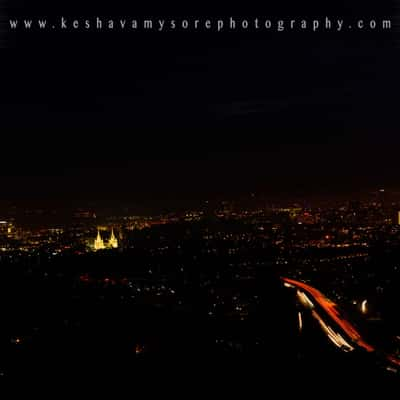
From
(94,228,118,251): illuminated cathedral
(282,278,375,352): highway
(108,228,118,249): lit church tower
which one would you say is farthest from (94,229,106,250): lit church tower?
(282,278,375,352): highway

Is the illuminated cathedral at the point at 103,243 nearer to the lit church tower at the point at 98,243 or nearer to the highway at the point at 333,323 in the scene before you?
→ the lit church tower at the point at 98,243

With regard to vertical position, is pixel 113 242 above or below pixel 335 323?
below

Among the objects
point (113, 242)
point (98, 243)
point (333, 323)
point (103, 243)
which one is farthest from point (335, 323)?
point (113, 242)

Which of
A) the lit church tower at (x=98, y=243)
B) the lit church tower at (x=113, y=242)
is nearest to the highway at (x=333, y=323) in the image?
the lit church tower at (x=98, y=243)

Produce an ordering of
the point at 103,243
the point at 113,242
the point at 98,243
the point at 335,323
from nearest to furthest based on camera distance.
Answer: the point at 335,323
the point at 98,243
the point at 103,243
the point at 113,242

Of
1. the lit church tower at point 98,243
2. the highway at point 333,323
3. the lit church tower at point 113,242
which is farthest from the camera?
the lit church tower at point 113,242

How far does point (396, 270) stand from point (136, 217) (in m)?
19.3

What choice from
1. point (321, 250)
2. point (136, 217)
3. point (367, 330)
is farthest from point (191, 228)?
point (367, 330)

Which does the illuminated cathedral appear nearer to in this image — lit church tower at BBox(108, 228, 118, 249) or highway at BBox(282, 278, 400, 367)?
lit church tower at BBox(108, 228, 118, 249)

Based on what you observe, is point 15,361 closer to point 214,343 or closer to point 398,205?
point 214,343

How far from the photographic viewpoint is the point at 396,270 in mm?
19797

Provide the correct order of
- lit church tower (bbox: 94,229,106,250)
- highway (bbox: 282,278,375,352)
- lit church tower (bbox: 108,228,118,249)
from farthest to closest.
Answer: lit church tower (bbox: 108,228,118,249)
lit church tower (bbox: 94,229,106,250)
highway (bbox: 282,278,375,352)

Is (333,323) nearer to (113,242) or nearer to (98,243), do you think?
(98,243)

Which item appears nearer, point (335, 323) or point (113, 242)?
point (335, 323)
